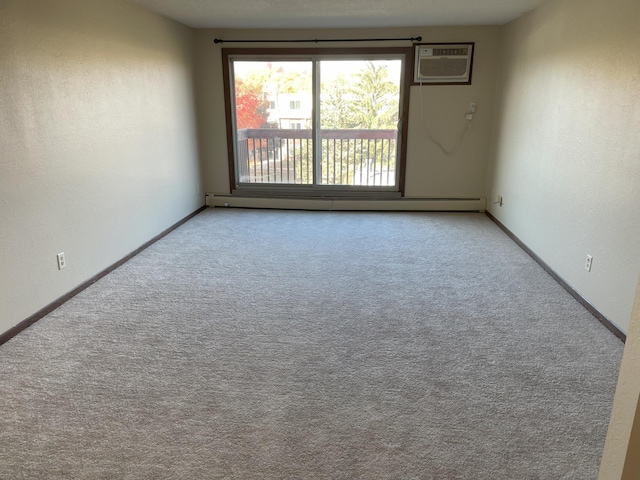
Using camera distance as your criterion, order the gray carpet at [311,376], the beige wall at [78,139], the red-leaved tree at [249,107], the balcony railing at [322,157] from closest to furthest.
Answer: the gray carpet at [311,376] → the beige wall at [78,139] → the red-leaved tree at [249,107] → the balcony railing at [322,157]

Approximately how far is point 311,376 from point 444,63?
416 centimetres

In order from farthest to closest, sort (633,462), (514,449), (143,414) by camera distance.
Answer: (143,414), (514,449), (633,462)

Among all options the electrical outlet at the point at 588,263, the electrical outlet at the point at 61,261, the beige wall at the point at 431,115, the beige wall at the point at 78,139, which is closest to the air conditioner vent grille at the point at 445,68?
the beige wall at the point at 431,115

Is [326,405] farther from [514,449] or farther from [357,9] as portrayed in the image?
[357,9]

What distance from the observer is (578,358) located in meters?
2.34

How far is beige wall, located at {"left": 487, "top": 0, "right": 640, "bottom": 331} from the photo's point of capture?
255cm

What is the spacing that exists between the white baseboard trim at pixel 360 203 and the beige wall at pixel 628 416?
180 inches

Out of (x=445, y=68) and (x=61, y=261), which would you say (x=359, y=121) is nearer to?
(x=445, y=68)

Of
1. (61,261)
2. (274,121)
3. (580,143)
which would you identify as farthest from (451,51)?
(61,261)

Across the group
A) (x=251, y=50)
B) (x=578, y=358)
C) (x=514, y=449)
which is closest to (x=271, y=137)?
(x=251, y=50)

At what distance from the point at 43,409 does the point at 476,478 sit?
1.82 metres

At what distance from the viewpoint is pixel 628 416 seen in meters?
0.96

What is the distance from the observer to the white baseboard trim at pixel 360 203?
5.47 metres

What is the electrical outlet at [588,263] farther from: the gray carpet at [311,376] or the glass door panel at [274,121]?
the glass door panel at [274,121]
